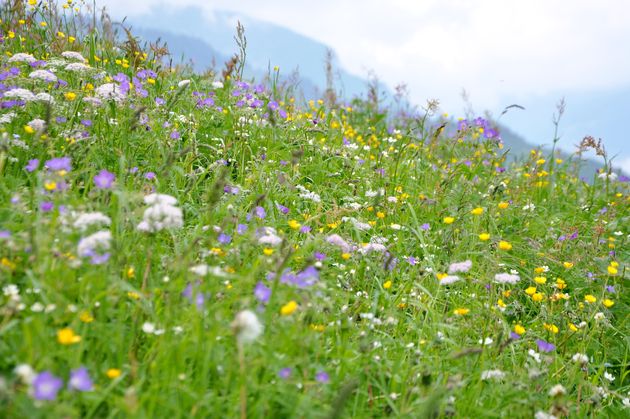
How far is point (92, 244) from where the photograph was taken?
2008mm

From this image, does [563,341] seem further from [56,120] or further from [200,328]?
[56,120]

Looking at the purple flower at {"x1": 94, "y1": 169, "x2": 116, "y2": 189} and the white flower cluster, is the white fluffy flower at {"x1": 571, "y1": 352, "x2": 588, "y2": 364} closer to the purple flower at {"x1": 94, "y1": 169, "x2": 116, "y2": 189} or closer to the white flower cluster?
the white flower cluster

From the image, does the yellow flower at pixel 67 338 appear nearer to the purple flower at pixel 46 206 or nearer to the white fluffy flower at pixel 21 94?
the purple flower at pixel 46 206

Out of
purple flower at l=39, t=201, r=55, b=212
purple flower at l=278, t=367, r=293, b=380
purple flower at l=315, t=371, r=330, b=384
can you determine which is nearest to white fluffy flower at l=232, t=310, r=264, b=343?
purple flower at l=278, t=367, r=293, b=380

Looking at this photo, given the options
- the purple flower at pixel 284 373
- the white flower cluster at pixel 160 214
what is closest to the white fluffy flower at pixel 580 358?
the purple flower at pixel 284 373

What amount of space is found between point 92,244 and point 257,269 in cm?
63

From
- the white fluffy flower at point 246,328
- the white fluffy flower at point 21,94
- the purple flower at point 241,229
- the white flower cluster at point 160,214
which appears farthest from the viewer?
the white fluffy flower at point 21,94

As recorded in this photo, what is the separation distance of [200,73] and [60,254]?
4383 mm

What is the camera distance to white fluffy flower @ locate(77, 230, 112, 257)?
6.51ft

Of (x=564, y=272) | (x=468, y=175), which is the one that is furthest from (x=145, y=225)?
(x=468, y=175)

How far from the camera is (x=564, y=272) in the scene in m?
3.82

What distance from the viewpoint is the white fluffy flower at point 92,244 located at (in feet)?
6.51

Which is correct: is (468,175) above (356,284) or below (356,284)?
above

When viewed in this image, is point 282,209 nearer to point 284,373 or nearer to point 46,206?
point 46,206
